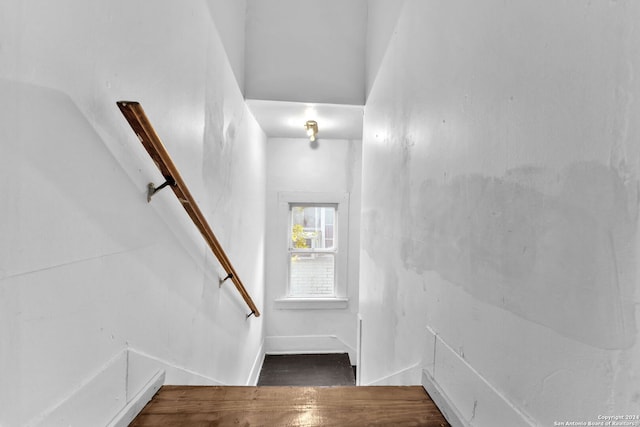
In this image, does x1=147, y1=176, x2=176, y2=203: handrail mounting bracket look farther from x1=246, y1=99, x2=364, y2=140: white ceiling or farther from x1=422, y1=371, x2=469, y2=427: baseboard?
x1=246, y1=99, x2=364, y2=140: white ceiling

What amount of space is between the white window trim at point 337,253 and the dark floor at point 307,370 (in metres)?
0.60

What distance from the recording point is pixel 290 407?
3.39 feet

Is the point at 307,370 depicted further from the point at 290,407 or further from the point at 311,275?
the point at 290,407

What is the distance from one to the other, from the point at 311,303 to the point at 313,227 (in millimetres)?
964

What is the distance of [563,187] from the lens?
549 mm

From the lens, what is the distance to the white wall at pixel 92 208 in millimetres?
574

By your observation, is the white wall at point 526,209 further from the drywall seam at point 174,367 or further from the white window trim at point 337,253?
the white window trim at point 337,253

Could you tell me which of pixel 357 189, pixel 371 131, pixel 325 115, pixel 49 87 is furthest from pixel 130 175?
pixel 357 189

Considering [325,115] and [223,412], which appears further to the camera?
[325,115]

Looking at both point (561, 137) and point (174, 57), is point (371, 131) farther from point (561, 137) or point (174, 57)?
point (561, 137)

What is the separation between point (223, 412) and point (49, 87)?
3.36ft

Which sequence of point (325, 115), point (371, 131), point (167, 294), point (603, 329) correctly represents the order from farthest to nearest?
point (325, 115), point (371, 131), point (167, 294), point (603, 329)

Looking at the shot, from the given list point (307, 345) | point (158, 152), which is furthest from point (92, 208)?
point (307, 345)

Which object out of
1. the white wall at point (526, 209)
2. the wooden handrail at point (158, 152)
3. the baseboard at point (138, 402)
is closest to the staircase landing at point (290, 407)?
the baseboard at point (138, 402)
